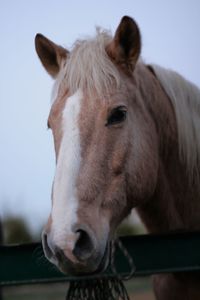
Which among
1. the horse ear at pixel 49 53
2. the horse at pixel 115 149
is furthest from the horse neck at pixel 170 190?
the horse ear at pixel 49 53

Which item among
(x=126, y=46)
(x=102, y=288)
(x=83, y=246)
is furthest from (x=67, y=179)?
(x=126, y=46)

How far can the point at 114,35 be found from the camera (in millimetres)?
3893

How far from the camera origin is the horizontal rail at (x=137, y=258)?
3631 millimetres

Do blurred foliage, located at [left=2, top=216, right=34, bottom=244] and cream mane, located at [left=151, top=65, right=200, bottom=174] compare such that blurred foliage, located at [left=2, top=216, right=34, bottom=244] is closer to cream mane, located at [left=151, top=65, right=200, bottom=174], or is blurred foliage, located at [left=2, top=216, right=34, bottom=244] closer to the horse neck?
cream mane, located at [left=151, top=65, right=200, bottom=174]

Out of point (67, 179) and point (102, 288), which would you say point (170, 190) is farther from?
point (67, 179)

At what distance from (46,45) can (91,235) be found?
167 cm

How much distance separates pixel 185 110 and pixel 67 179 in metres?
1.29

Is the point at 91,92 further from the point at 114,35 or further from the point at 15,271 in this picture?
the point at 15,271

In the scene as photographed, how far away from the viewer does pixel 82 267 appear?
3102mm

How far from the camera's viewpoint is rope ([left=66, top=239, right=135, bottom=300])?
3.45 meters

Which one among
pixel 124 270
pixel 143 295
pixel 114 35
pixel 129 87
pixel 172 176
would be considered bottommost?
pixel 143 295

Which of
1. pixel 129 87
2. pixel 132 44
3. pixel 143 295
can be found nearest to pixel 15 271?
pixel 129 87

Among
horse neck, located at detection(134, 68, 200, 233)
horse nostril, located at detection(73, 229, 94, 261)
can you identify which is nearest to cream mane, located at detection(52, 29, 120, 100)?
horse neck, located at detection(134, 68, 200, 233)

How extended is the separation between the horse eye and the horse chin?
0.78 meters
